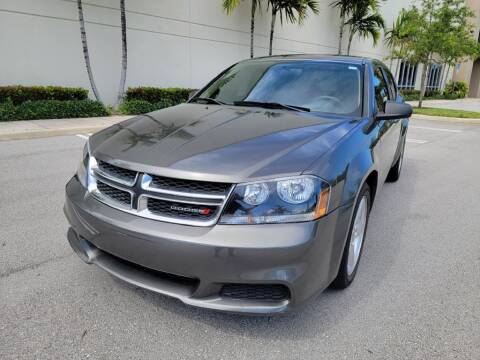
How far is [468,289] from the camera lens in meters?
2.68

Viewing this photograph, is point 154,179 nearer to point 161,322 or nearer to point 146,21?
point 161,322

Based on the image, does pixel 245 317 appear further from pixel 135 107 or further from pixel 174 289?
pixel 135 107

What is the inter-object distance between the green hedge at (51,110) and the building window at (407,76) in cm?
2184

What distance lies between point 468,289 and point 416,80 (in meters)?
28.2

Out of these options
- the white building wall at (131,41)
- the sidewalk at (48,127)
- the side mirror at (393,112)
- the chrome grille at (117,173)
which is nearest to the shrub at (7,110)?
the sidewalk at (48,127)

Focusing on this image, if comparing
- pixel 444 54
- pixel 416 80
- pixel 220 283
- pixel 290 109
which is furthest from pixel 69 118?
pixel 416 80

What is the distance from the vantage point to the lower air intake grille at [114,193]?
2.05 m

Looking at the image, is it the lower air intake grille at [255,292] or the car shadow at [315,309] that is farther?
the car shadow at [315,309]

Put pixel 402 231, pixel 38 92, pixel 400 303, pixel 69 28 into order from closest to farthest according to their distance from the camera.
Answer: pixel 400 303, pixel 402 231, pixel 38 92, pixel 69 28

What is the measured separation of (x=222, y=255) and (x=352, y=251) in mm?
1204

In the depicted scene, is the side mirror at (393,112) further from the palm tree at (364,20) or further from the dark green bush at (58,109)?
the palm tree at (364,20)

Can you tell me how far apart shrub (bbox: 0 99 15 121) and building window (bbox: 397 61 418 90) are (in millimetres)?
23638

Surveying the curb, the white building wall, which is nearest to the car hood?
the curb

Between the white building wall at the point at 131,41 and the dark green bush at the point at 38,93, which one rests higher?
the white building wall at the point at 131,41
